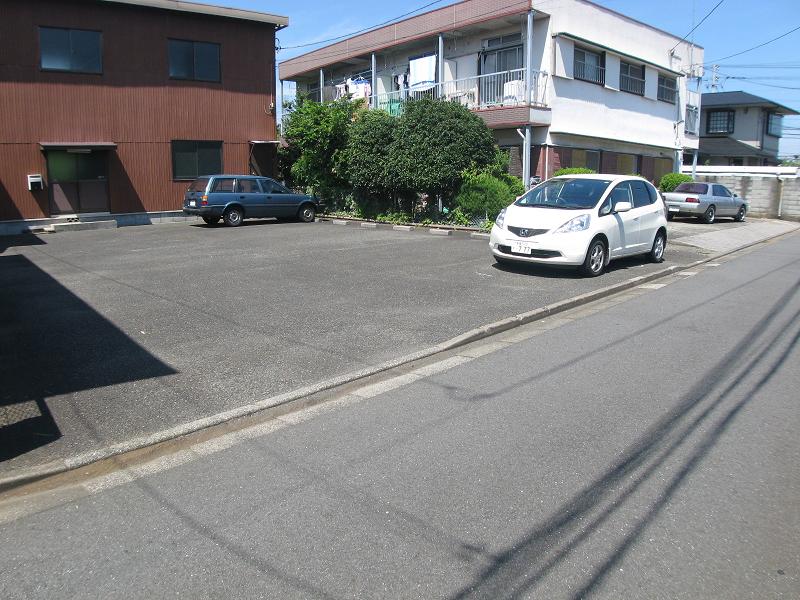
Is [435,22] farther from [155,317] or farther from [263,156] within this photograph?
[155,317]

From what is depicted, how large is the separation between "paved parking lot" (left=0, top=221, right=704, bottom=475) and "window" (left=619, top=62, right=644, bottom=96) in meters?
13.0

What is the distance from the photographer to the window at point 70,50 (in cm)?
2141

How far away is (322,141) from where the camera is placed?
78.0 ft

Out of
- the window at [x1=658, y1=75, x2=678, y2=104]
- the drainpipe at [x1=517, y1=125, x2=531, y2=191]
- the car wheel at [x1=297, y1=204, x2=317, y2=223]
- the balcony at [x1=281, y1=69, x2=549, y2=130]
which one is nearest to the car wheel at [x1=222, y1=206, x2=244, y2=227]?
the car wheel at [x1=297, y1=204, x2=317, y2=223]

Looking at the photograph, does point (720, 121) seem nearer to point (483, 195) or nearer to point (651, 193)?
point (483, 195)

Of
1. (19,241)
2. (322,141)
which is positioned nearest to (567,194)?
(322,141)

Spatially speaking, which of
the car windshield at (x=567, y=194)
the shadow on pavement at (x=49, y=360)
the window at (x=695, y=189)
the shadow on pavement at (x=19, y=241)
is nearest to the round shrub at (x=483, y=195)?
the car windshield at (x=567, y=194)

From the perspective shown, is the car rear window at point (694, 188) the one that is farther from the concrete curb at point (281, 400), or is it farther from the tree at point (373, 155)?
the concrete curb at point (281, 400)

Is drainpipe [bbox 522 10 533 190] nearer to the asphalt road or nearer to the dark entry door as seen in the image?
the dark entry door

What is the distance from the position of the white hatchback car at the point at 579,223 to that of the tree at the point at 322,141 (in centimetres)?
1185

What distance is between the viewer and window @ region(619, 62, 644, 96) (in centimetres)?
2638

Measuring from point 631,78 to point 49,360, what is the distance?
2585 centimetres

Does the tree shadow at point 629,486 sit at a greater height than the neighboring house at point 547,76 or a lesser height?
lesser

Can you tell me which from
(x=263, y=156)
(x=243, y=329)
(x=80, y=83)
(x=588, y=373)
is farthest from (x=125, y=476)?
(x=263, y=156)
